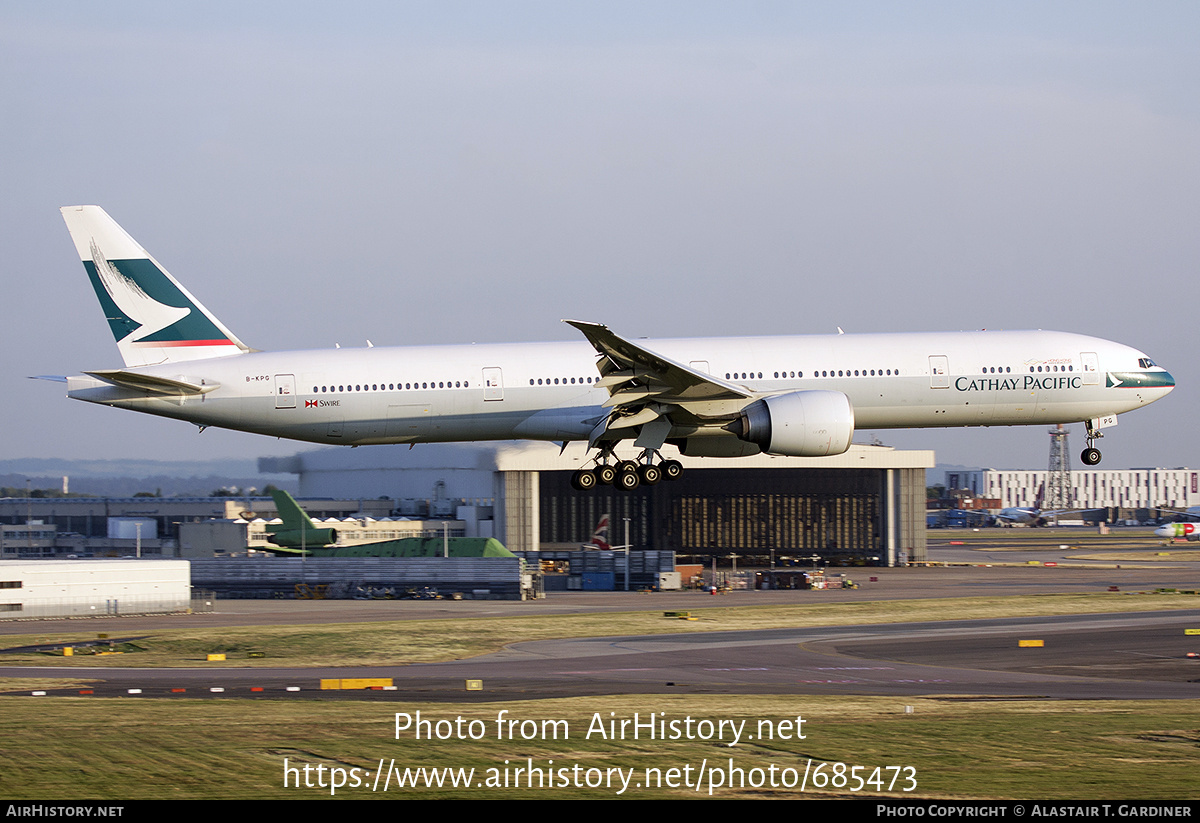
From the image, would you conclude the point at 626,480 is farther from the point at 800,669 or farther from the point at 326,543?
the point at 326,543

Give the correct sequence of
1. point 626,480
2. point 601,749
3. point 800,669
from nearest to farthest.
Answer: point 601,749 → point 800,669 → point 626,480

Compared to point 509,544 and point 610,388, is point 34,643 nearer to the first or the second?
point 610,388

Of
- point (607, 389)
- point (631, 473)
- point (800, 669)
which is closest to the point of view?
point (800, 669)

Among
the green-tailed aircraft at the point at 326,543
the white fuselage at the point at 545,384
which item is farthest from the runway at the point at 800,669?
the green-tailed aircraft at the point at 326,543

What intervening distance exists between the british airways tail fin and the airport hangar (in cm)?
5356

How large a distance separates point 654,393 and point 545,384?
3814 mm

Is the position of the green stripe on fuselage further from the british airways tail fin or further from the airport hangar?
the airport hangar

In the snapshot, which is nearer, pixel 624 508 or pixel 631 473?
pixel 631 473

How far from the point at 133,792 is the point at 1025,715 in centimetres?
1783

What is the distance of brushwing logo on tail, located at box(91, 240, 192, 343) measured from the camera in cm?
4197

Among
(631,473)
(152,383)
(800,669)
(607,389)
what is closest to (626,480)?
(631,473)

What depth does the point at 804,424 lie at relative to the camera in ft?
123

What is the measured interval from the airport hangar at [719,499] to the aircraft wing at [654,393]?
56047mm

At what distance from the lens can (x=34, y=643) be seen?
46.6 metres
